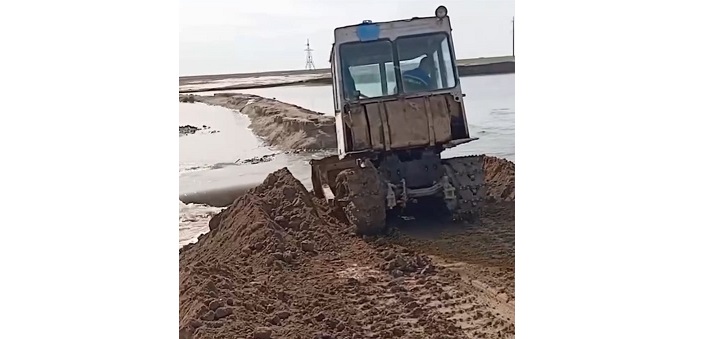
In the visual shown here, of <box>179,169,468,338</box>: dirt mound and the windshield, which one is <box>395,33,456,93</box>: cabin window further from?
A: <box>179,169,468,338</box>: dirt mound

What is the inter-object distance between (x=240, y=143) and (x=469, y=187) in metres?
1.07

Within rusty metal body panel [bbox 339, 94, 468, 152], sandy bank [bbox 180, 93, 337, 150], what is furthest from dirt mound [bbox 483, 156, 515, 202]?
sandy bank [bbox 180, 93, 337, 150]

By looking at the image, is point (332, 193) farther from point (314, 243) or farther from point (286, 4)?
point (286, 4)

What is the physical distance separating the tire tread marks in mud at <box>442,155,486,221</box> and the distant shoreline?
42 centimetres

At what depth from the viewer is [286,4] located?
119 inches

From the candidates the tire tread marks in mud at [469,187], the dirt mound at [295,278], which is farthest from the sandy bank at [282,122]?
the tire tread marks in mud at [469,187]

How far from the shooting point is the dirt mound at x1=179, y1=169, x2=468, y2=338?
266cm

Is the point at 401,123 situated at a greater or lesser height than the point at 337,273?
greater

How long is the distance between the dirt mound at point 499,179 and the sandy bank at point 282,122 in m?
0.72

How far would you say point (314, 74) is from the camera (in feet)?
10.6

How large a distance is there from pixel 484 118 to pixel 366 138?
531 mm

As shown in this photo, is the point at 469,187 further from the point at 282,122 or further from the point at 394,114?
the point at 282,122

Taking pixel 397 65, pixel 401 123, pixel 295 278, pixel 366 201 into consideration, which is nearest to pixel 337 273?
pixel 295 278
